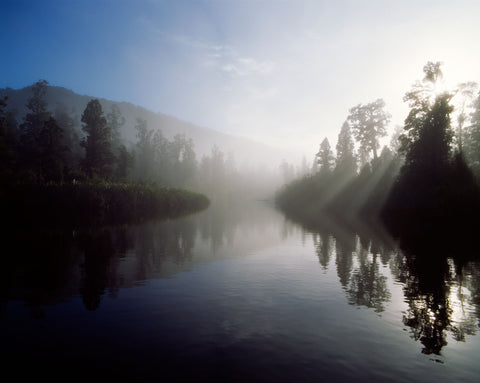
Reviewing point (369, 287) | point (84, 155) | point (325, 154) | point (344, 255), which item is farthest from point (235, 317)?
point (84, 155)

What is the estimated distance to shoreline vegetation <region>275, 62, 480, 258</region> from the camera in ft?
90.4

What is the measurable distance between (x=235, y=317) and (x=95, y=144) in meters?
63.2

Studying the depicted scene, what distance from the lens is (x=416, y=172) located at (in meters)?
38.7

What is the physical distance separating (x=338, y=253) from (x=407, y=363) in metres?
12.3

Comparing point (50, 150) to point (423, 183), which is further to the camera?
point (50, 150)

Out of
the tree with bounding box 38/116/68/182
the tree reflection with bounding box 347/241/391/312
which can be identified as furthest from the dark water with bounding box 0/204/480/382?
the tree with bounding box 38/116/68/182

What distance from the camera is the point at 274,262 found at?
16.3 m

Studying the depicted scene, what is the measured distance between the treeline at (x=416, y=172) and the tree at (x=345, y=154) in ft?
0.92

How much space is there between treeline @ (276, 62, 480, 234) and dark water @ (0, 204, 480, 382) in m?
20.3

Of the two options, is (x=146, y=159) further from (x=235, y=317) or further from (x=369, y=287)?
(x=235, y=317)

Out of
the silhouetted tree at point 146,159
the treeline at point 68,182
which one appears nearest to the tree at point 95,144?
the treeline at point 68,182

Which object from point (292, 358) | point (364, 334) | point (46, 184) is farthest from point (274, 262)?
point (46, 184)

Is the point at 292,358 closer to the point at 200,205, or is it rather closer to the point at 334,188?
the point at 200,205

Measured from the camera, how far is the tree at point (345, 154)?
73375mm
